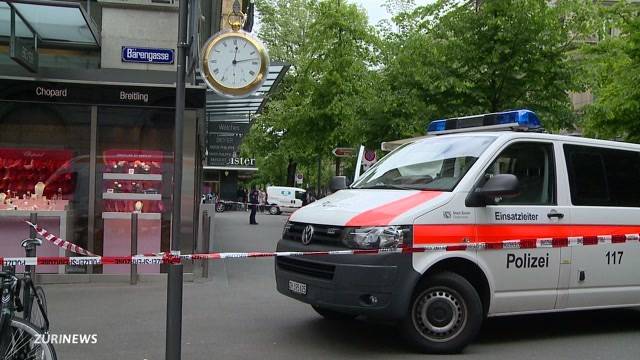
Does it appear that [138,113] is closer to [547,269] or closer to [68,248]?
[68,248]

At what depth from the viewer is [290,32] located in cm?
3362

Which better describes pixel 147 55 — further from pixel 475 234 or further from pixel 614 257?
pixel 614 257

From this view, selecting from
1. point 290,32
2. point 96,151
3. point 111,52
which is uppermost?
point 290,32

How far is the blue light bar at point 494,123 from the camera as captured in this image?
692 centimetres

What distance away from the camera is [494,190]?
5.98 meters

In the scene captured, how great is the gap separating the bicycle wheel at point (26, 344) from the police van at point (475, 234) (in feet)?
7.94

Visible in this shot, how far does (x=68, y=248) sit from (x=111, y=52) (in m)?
3.16

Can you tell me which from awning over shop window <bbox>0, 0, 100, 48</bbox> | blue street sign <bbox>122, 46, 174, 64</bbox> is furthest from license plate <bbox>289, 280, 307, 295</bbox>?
blue street sign <bbox>122, 46, 174, 64</bbox>

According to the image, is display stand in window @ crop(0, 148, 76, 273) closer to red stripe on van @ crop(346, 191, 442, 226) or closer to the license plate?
the license plate

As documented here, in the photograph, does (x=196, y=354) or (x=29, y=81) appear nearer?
(x=196, y=354)

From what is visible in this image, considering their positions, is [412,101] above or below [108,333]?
above

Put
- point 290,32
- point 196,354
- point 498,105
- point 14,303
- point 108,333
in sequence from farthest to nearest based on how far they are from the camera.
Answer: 1. point 290,32
2. point 498,105
3. point 108,333
4. point 196,354
5. point 14,303

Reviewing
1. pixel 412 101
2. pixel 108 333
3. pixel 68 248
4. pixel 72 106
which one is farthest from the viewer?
pixel 412 101

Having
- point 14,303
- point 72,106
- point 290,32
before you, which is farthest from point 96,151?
point 290,32
